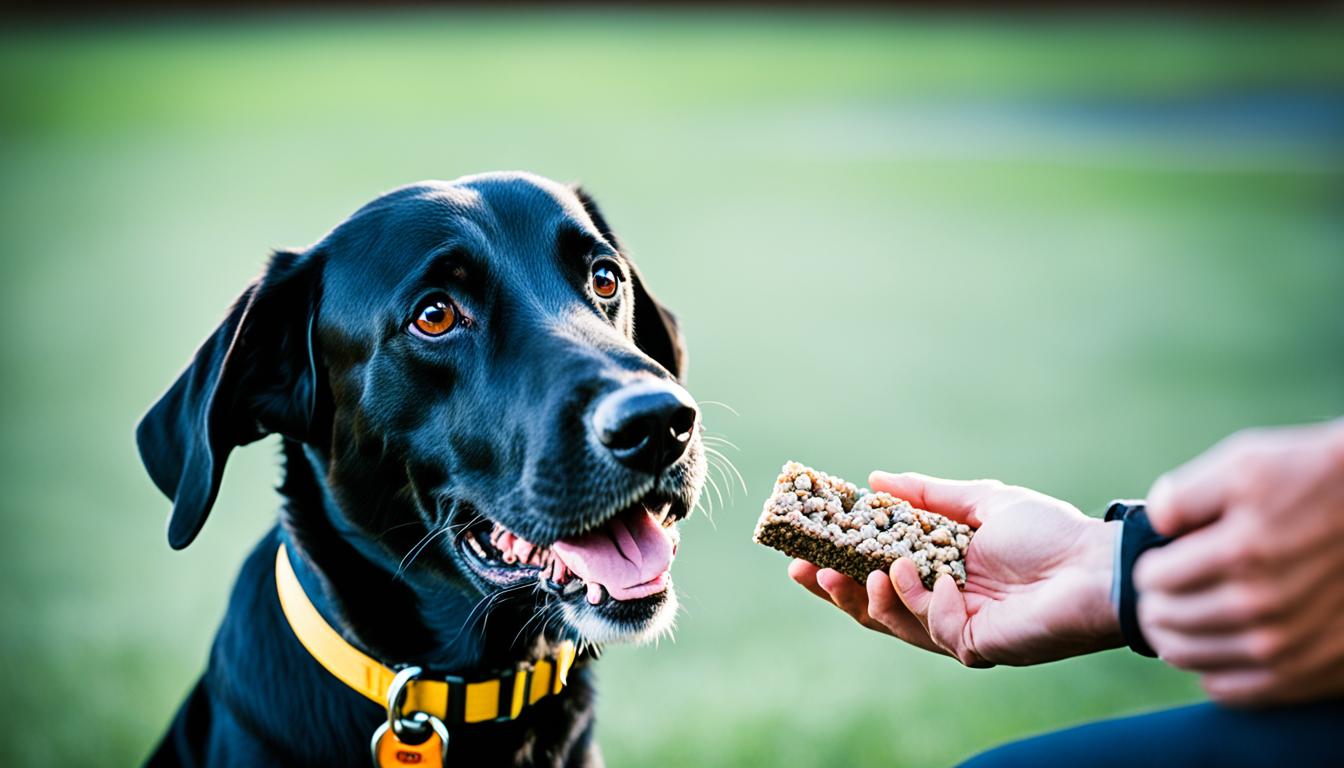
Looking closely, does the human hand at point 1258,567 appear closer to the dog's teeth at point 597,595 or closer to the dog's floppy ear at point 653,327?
the dog's teeth at point 597,595

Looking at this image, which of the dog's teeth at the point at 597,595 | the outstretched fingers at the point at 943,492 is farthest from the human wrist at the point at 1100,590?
the dog's teeth at the point at 597,595

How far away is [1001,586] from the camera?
215cm

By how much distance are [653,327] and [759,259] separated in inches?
374

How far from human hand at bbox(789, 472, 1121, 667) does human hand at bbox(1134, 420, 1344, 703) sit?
9.3 inches

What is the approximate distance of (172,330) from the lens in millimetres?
9680

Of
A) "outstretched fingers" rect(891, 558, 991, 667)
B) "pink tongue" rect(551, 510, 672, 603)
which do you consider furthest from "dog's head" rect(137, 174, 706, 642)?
"outstretched fingers" rect(891, 558, 991, 667)

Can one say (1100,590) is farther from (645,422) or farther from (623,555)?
(623,555)

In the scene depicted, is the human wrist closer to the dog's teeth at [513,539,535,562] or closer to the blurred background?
the dog's teeth at [513,539,535,562]

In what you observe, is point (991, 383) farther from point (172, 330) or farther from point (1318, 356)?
point (172, 330)

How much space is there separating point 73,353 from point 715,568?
20.9ft

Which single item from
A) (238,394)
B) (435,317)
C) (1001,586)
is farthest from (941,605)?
(238,394)

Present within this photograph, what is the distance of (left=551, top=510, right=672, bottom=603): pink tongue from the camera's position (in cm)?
234

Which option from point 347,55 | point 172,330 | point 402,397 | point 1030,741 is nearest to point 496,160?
point 172,330

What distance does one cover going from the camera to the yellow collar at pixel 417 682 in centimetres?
246
